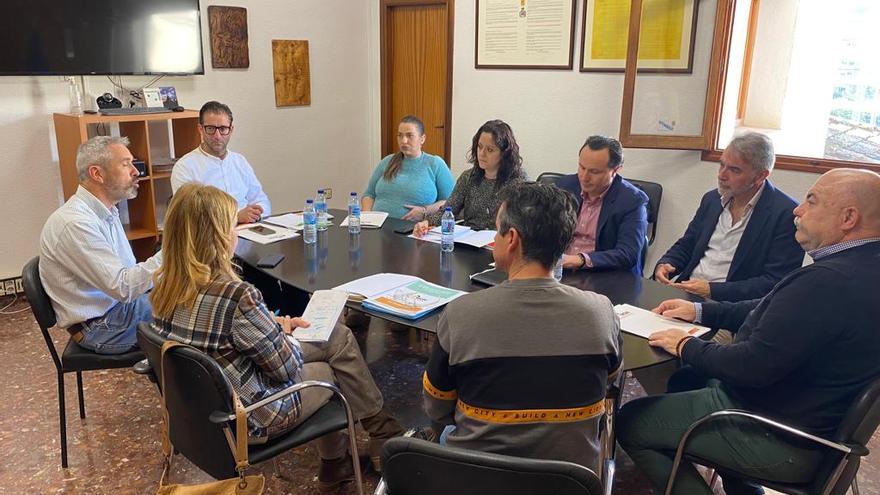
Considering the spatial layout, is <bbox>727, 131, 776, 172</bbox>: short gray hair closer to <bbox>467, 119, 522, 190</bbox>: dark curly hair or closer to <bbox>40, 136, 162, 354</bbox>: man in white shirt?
<bbox>467, 119, 522, 190</bbox>: dark curly hair

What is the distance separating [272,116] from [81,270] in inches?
122

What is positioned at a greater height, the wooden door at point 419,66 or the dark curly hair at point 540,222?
the wooden door at point 419,66

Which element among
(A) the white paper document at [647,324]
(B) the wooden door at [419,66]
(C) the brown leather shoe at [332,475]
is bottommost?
(C) the brown leather shoe at [332,475]

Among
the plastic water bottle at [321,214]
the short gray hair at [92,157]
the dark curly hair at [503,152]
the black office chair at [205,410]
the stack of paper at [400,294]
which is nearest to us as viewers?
the black office chair at [205,410]

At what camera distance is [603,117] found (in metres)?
4.36

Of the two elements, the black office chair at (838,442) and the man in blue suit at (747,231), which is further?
the man in blue suit at (747,231)

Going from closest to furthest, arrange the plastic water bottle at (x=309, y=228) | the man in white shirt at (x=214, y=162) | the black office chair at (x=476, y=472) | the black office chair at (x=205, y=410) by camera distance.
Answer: the black office chair at (x=476, y=472) → the black office chair at (x=205, y=410) → the plastic water bottle at (x=309, y=228) → the man in white shirt at (x=214, y=162)

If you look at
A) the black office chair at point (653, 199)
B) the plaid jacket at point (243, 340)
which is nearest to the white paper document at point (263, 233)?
the plaid jacket at point (243, 340)

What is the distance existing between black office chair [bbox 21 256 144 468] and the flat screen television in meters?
2.13

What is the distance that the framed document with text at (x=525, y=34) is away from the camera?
4.45 meters

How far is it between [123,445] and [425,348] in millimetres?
1484

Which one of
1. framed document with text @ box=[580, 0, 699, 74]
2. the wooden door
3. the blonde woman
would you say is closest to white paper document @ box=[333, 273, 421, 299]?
the blonde woman

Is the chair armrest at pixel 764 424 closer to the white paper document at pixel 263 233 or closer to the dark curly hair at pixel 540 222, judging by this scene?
the dark curly hair at pixel 540 222

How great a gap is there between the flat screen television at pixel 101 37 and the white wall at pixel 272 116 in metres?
0.16
